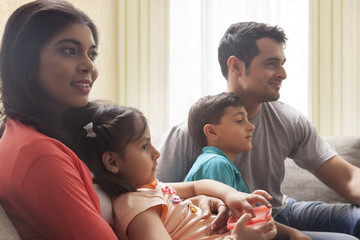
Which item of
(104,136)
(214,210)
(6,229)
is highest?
(104,136)

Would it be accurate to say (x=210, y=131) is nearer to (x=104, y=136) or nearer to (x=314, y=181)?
(x=104, y=136)

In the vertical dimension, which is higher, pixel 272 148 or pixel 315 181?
pixel 272 148

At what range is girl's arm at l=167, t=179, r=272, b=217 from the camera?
1241mm

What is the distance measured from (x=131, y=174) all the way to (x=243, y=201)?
1.12ft

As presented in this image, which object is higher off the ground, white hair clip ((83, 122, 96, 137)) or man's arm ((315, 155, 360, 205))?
white hair clip ((83, 122, 96, 137))

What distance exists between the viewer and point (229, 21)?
12.5 ft

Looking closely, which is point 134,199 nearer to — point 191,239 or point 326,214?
point 191,239

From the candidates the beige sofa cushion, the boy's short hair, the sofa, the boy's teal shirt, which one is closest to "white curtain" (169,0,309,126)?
the sofa

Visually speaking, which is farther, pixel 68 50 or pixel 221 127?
pixel 221 127

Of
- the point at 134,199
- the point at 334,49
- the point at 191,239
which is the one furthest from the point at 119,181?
the point at 334,49

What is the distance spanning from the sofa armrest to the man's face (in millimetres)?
716

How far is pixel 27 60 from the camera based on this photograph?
1031mm

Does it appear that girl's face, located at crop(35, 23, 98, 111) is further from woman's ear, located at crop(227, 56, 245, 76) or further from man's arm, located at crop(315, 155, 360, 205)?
man's arm, located at crop(315, 155, 360, 205)

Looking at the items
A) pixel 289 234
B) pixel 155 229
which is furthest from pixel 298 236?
pixel 155 229
